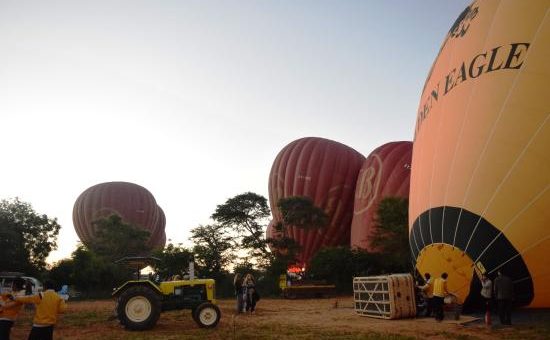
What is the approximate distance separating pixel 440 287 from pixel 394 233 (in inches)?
691

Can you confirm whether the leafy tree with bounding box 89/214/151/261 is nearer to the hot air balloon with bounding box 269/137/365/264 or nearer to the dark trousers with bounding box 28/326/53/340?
the hot air balloon with bounding box 269/137/365/264

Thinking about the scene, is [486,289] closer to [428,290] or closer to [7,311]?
[428,290]

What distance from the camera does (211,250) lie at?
35500mm

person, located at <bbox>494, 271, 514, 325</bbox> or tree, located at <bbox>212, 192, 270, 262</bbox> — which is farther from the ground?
tree, located at <bbox>212, 192, 270, 262</bbox>

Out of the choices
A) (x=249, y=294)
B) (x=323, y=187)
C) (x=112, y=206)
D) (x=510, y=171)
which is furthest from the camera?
(x=112, y=206)

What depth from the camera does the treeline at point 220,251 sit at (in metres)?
29.3

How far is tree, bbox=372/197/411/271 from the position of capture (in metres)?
27.4

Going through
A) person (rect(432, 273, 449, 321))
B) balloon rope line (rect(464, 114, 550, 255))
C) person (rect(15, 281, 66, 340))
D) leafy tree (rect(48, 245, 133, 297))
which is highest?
balloon rope line (rect(464, 114, 550, 255))

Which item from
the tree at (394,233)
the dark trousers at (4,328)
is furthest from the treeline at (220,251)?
the dark trousers at (4,328)

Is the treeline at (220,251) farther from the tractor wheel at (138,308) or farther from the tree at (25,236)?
the tractor wheel at (138,308)

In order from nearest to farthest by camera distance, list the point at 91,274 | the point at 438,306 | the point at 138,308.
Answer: the point at 438,306
the point at 138,308
the point at 91,274

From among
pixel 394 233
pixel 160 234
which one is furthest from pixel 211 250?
pixel 160 234

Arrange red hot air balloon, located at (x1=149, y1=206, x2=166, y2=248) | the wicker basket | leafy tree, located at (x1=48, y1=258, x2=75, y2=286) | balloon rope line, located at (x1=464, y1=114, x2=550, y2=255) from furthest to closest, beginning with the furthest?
red hot air balloon, located at (x1=149, y1=206, x2=166, y2=248)
leafy tree, located at (x1=48, y1=258, x2=75, y2=286)
the wicker basket
balloon rope line, located at (x1=464, y1=114, x2=550, y2=255)

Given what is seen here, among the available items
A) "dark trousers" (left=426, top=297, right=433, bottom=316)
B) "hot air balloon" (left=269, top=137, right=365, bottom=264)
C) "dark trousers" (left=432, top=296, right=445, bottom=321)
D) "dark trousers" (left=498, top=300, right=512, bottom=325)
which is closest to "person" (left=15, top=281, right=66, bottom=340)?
"dark trousers" (left=432, top=296, right=445, bottom=321)
